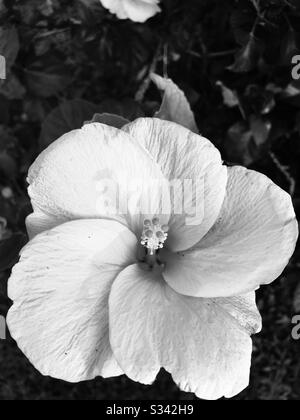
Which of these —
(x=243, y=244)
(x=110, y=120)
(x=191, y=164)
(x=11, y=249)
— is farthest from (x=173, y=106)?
(x=11, y=249)

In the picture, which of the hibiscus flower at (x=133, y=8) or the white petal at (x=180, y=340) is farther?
the hibiscus flower at (x=133, y=8)

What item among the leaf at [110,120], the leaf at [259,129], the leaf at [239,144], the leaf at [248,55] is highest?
the leaf at [248,55]

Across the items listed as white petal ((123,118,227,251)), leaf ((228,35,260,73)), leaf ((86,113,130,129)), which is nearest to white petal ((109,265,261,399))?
white petal ((123,118,227,251))

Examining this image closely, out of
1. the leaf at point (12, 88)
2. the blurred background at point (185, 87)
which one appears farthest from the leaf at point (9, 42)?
the leaf at point (12, 88)

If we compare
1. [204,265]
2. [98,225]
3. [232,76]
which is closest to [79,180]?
[98,225]

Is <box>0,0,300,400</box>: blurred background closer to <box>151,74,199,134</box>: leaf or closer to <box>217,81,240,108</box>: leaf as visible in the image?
<box>217,81,240,108</box>: leaf

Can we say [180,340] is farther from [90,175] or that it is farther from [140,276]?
[90,175]

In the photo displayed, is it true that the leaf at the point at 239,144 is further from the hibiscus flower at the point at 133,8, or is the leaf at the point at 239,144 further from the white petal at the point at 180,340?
the white petal at the point at 180,340
